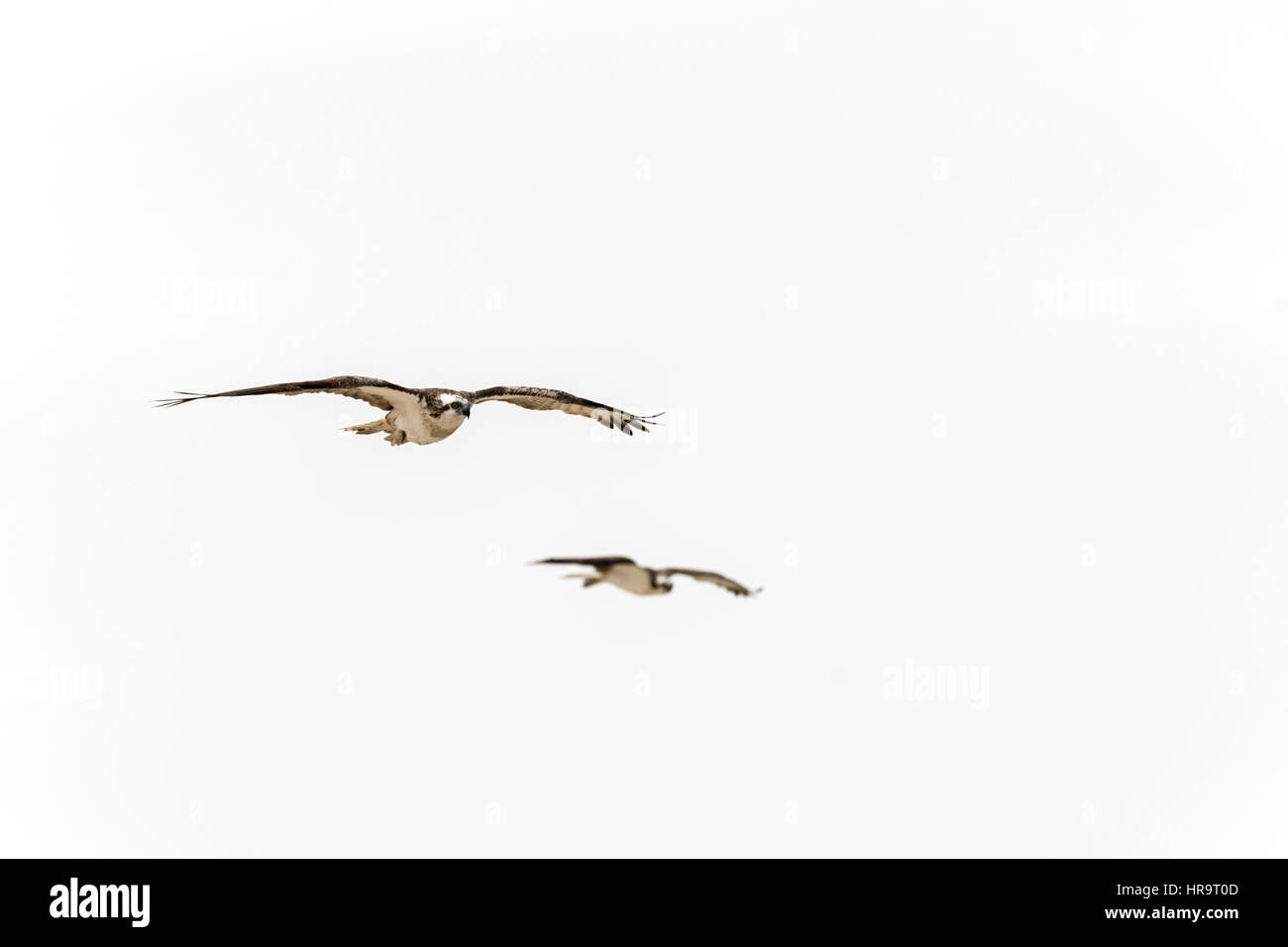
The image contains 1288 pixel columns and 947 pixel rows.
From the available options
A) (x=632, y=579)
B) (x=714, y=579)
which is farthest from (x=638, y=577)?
(x=714, y=579)

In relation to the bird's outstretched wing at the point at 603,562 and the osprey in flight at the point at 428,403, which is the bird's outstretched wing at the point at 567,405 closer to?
the osprey in flight at the point at 428,403

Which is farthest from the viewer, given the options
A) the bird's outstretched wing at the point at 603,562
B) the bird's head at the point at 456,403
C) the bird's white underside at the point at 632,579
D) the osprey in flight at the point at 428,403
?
the bird's head at the point at 456,403

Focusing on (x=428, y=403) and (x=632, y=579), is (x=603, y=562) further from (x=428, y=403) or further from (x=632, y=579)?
(x=428, y=403)

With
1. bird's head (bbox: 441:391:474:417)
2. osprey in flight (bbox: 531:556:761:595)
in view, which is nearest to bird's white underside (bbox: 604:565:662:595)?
osprey in flight (bbox: 531:556:761:595)

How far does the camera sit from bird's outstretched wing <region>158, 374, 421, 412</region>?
2609cm

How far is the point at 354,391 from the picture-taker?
93.7 feet

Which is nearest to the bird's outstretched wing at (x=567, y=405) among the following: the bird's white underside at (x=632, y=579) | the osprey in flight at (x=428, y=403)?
the osprey in flight at (x=428, y=403)

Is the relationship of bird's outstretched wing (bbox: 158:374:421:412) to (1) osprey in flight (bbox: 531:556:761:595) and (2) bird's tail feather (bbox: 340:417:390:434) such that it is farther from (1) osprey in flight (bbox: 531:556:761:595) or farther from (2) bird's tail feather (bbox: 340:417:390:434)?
(1) osprey in flight (bbox: 531:556:761:595)

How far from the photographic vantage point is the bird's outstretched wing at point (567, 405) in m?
31.5
